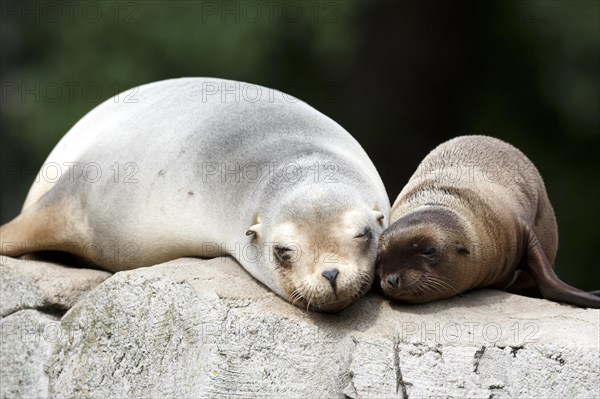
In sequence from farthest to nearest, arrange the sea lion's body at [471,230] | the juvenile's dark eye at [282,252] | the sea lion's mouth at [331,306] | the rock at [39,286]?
the rock at [39,286]
the sea lion's body at [471,230]
the juvenile's dark eye at [282,252]
the sea lion's mouth at [331,306]

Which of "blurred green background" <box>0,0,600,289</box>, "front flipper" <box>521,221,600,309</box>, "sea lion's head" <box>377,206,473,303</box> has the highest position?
"sea lion's head" <box>377,206,473,303</box>

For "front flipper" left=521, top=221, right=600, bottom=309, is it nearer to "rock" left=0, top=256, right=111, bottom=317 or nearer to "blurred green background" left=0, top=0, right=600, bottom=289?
"rock" left=0, top=256, right=111, bottom=317

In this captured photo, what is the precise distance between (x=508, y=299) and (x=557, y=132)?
9037 mm

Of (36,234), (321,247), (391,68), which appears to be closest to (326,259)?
(321,247)

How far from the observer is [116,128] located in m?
7.50

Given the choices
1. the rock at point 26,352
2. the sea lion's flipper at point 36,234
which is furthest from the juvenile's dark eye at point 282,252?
the sea lion's flipper at point 36,234

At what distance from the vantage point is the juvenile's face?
18.1ft

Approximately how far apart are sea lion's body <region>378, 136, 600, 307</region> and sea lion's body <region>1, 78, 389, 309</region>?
0.70ft

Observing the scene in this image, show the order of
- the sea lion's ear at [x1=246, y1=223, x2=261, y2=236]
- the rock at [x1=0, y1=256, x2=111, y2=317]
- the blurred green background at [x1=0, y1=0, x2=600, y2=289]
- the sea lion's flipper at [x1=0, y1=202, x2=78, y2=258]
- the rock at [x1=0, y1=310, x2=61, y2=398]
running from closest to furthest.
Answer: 1. the sea lion's ear at [x1=246, y1=223, x2=261, y2=236]
2. the rock at [x1=0, y1=310, x2=61, y2=398]
3. the rock at [x1=0, y1=256, x2=111, y2=317]
4. the sea lion's flipper at [x1=0, y1=202, x2=78, y2=258]
5. the blurred green background at [x1=0, y1=0, x2=600, y2=289]

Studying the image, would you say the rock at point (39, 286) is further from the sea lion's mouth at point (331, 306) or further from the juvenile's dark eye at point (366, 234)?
the juvenile's dark eye at point (366, 234)

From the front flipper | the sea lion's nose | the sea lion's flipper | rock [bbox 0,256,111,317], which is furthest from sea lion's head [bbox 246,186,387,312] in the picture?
the sea lion's flipper

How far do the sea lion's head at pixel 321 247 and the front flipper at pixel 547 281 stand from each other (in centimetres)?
103

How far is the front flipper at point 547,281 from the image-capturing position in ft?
19.5

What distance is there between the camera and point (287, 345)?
18.1 ft
